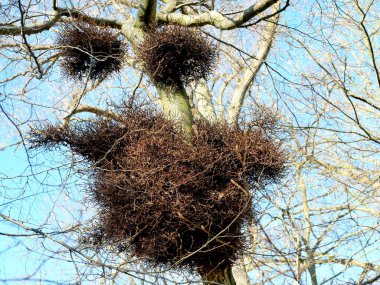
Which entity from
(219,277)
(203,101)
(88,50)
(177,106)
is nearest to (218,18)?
(177,106)

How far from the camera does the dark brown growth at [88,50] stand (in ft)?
12.0

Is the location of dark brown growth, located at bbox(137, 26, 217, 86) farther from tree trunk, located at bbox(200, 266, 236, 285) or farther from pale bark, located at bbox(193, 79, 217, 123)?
pale bark, located at bbox(193, 79, 217, 123)

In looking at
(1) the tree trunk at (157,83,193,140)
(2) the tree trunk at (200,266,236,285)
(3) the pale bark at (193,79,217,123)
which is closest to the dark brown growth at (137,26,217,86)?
(1) the tree trunk at (157,83,193,140)

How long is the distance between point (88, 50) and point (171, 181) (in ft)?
4.71

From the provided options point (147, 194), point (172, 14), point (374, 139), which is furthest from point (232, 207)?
point (172, 14)

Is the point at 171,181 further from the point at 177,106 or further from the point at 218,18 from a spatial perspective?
the point at 218,18

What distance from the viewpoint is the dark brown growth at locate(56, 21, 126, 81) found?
3.65 meters

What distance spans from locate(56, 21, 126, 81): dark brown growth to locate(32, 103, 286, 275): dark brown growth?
24.3 inches

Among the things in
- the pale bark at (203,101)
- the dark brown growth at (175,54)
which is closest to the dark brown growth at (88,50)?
the dark brown growth at (175,54)

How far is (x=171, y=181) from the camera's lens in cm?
284

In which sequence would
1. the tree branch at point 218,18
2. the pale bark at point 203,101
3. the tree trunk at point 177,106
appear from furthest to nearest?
the pale bark at point 203,101, the tree trunk at point 177,106, the tree branch at point 218,18

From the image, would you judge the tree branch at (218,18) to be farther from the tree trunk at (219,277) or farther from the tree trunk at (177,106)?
the tree trunk at (219,277)

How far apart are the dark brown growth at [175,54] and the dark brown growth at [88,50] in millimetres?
345

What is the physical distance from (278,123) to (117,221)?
1.28 metres
